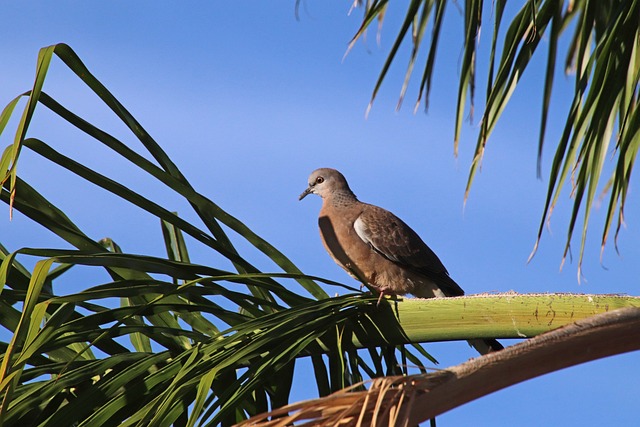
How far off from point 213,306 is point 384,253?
2736mm

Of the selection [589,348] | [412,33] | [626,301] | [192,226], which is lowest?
[589,348]

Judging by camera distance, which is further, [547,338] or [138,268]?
[138,268]

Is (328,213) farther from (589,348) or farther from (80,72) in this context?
(589,348)

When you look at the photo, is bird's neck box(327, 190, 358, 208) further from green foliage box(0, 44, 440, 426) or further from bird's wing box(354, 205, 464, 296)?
green foliage box(0, 44, 440, 426)

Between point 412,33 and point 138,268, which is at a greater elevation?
point 412,33

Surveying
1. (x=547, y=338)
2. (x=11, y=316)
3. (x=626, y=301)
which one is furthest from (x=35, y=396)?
(x=626, y=301)

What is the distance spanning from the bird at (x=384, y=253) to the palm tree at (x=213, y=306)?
79.4 inches

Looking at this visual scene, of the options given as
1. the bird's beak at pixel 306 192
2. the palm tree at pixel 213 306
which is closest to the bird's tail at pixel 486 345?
the palm tree at pixel 213 306

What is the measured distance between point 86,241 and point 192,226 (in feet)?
1.16

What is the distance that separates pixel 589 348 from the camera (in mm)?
2166

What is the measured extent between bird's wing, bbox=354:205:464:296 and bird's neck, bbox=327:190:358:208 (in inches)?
12.2

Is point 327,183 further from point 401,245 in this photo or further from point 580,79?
point 580,79

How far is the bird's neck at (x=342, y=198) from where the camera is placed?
6.24 metres

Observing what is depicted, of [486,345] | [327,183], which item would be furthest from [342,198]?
[486,345]
